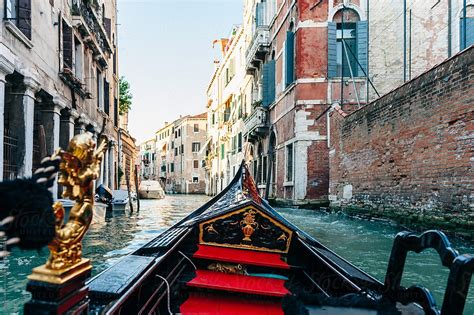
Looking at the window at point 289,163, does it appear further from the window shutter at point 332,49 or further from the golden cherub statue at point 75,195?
the golden cherub statue at point 75,195

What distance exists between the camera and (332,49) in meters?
8.34

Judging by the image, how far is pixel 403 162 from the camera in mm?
5355

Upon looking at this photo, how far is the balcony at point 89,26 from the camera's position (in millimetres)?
7758

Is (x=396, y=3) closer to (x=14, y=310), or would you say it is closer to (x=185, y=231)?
(x=185, y=231)

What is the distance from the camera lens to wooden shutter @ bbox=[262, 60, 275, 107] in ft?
36.0

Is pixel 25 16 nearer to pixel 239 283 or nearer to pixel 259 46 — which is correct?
pixel 239 283

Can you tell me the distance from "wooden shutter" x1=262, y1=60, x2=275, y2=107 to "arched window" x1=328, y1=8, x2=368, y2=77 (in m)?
2.70

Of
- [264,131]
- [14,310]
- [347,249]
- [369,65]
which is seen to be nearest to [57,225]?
[14,310]

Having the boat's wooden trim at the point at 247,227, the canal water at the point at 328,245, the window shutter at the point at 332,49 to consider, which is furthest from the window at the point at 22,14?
the window shutter at the point at 332,49

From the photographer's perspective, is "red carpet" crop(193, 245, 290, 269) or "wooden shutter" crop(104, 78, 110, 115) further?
"wooden shutter" crop(104, 78, 110, 115)

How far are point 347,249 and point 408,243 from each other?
351cm

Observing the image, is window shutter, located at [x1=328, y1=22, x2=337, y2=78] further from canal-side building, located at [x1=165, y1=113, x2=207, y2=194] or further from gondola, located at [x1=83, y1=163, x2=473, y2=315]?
canal-side building, located at [x1=165, y1=113, x2=207, y2=194]

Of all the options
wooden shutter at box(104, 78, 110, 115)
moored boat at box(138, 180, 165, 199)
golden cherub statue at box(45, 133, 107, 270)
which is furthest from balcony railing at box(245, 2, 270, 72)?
golden cherub statue at box(45, 133, 107, 270)

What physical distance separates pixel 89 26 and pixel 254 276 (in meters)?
8.30
